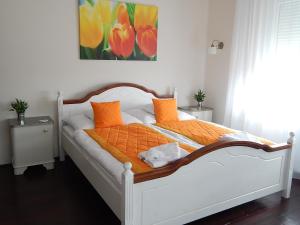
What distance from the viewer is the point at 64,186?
2.98m

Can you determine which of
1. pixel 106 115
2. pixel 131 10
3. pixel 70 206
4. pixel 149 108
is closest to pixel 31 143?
pixel 106 115

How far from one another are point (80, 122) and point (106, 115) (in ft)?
1.09

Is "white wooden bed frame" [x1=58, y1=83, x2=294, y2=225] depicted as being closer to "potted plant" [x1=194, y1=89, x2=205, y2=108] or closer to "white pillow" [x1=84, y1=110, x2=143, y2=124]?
"white pillow" [x1=84, y1=110, x2=143, y2=124]

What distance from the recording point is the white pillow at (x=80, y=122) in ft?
10.9

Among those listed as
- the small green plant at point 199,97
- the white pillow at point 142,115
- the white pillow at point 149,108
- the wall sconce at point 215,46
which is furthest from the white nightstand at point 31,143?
the wall sconce at point 215,46

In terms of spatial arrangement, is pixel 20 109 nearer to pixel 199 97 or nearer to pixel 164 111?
pixel 164 111

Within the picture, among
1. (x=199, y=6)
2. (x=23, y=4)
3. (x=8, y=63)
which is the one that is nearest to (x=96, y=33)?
(x=23, y=4)

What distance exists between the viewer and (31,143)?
3.25 metres

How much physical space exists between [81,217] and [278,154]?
1981mm

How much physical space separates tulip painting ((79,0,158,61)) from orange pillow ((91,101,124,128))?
0.75 meters

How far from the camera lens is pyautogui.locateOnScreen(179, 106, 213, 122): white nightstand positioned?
445cm

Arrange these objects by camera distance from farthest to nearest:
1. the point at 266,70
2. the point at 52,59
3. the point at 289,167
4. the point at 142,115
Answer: the point at 142,115 → the point at 266,70 → the point at 52,59 → the point at 289,167

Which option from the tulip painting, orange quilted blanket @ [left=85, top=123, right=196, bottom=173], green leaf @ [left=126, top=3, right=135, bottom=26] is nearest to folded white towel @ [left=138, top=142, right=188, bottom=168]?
orange quilted blanket @ [left=85, top=123, right=196, bottom=173]

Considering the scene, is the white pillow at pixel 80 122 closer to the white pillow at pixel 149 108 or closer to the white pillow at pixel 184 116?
the white pillow at pixel 149 108
